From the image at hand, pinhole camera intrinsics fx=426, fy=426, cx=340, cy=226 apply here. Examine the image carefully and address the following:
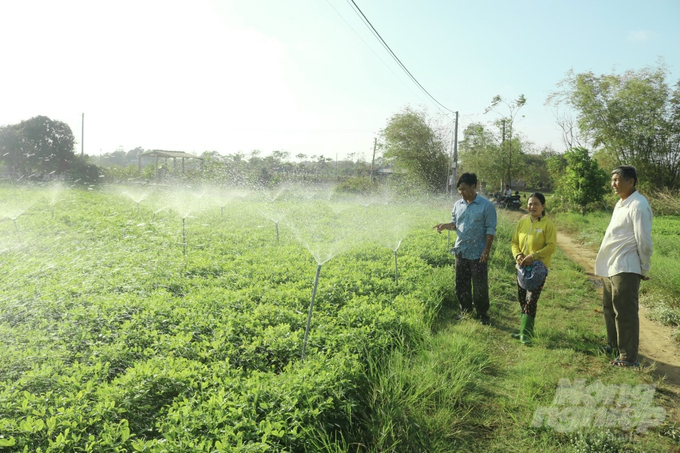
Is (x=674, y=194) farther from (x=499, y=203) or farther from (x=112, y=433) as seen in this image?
(x=112, y=433)

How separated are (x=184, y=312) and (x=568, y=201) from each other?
24.1 m

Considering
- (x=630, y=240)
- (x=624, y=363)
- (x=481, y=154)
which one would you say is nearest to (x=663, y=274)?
(x=624, y=363)

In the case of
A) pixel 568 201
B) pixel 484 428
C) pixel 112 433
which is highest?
pixel 568 201

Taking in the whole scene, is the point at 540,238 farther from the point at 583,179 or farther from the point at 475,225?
the point at 583,179

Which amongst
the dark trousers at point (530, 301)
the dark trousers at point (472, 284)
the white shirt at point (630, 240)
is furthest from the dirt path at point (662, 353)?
the dark trousers at point (472, 284)

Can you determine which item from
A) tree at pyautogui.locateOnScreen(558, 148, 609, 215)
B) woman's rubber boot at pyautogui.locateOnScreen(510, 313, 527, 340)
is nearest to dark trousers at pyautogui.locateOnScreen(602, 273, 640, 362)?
woman's rubber boot at pyautogui.locateOnScreen(510, 313, 527, 340)

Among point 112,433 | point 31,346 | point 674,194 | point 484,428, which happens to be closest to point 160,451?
point 112,433

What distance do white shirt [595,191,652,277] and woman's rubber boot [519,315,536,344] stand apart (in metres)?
1.03

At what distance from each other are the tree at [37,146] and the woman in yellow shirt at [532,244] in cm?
3773

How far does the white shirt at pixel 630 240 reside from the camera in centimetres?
444

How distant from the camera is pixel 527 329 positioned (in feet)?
17.9

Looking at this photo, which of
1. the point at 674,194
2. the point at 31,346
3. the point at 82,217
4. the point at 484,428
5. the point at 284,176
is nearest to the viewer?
the point at 484,428

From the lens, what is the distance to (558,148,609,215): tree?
21281 millimetres

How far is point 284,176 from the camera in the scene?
3828 centimetres
